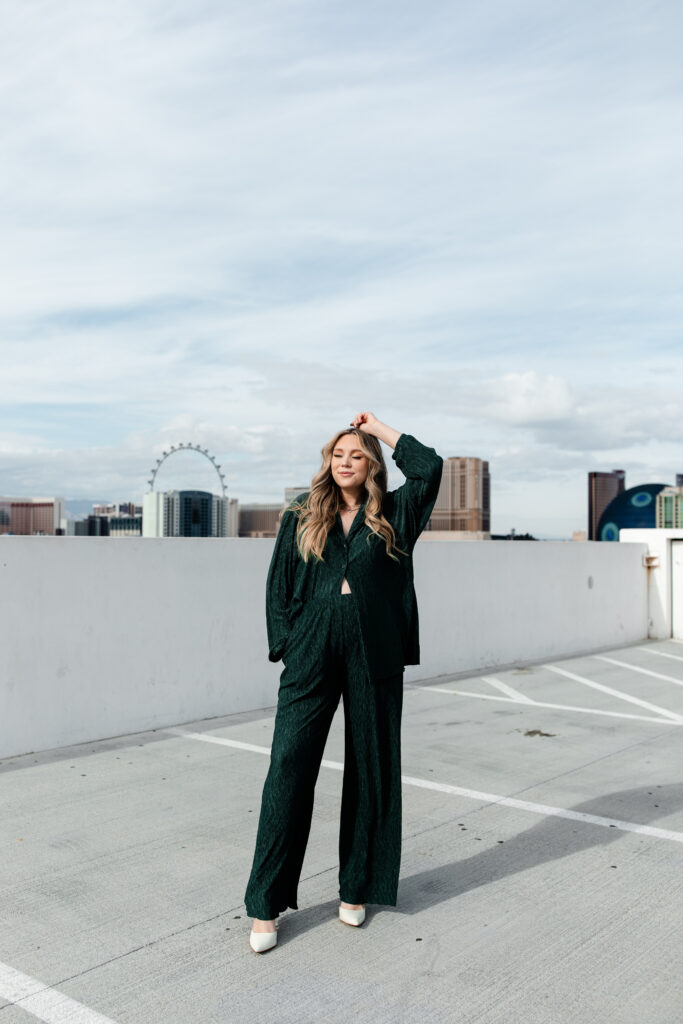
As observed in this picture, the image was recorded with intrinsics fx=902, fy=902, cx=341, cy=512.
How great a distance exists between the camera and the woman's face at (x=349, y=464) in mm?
3045

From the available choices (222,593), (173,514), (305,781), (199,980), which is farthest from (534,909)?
(173,514)

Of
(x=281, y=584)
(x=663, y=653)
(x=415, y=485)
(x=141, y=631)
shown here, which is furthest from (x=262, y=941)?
(x=663, y=653)

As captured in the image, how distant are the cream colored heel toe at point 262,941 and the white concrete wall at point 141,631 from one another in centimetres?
290

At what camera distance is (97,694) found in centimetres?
564

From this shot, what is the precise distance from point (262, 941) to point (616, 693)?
210 inches

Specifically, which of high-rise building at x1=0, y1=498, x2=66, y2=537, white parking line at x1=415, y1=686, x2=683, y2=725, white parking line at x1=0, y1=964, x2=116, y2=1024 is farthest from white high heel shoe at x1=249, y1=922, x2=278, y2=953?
high-rise building at x1=0, y1=498, x2=66, y2=537

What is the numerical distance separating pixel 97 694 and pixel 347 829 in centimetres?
305

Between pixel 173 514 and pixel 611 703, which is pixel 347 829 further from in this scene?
pixel 173 514

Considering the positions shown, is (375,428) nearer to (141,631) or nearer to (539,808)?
(539,808)

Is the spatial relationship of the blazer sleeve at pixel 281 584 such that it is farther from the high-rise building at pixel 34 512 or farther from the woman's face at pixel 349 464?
the high-rise building at pixel 34 512

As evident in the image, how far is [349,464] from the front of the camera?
3053 mm

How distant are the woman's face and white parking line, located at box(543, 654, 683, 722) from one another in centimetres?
432

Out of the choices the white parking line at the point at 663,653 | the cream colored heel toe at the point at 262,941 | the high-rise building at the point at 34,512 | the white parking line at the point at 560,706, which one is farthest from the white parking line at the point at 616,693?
the high-rise building at the point at 34,512

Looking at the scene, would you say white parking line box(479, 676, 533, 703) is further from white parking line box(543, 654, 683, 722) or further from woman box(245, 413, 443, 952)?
woman box(245, 413, 443, 952)
